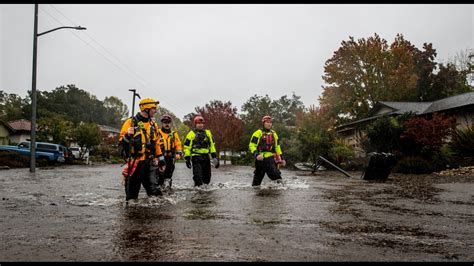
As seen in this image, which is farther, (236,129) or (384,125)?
(236,129)

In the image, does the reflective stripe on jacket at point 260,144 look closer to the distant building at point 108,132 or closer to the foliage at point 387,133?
the foliage at point 387,133

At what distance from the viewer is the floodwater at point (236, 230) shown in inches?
130

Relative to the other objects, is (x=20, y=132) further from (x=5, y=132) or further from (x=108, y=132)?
(x=108, y=132)

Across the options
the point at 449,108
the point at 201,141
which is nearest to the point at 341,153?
the point at 449,108

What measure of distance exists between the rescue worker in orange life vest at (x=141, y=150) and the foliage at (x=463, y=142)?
16.6m

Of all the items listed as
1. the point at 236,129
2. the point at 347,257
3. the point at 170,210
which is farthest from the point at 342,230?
the point at 236,129

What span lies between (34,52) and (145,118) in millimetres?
14640

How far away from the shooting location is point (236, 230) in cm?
430

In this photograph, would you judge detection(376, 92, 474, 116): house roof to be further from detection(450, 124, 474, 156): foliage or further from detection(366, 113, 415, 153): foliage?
detection(450, 124, 474, 156): foliage

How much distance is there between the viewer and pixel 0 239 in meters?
3.90

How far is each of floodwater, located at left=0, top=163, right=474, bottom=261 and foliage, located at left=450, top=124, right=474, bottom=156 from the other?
43.1 ft

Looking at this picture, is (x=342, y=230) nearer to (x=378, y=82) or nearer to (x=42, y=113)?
(x=378, y=82)

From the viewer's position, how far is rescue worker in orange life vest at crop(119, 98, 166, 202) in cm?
671

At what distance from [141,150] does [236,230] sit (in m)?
3.17
